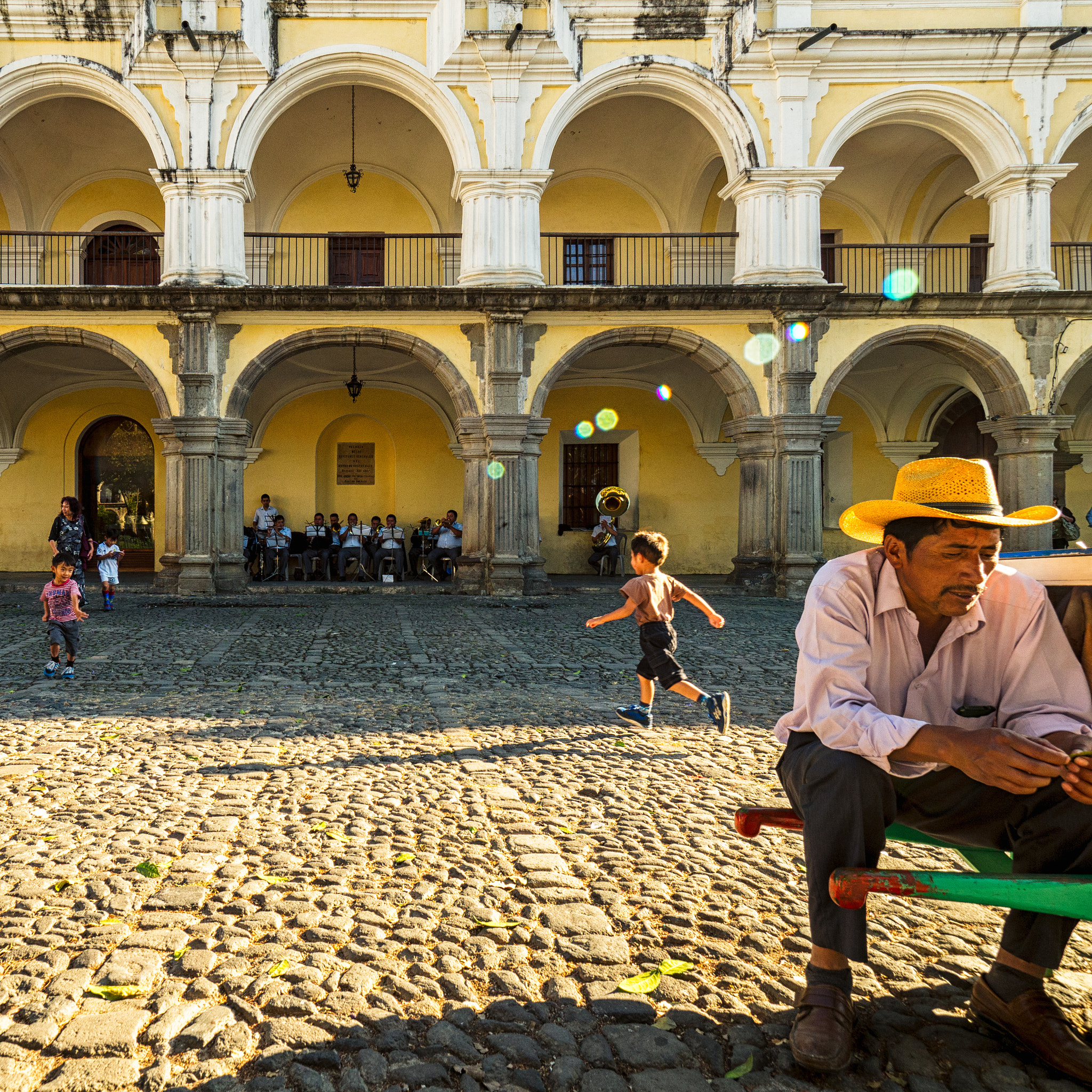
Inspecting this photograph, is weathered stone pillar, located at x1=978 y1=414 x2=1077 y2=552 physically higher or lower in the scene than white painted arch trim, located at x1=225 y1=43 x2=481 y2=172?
lower

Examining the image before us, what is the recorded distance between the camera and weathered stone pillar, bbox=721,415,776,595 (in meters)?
14.8

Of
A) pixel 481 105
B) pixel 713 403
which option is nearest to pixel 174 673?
pixel 481 105

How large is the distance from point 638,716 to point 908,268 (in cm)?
1536

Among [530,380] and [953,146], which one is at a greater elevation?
[953,146]

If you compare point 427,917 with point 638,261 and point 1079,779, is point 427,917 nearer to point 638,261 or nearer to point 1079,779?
point 1079,779

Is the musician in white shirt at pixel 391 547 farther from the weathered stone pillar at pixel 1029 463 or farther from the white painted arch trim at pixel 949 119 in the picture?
the weathered stone pillar at pixel 1029 463

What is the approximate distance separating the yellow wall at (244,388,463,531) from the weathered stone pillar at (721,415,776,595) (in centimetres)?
666

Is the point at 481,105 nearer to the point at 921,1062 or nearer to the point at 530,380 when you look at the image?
the point at 530,380

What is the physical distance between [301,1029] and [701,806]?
2205mm

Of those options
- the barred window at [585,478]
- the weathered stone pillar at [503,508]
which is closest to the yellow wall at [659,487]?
the barred window at [585,478]

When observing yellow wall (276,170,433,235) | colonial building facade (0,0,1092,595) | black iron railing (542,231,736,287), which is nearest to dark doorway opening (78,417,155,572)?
colonial building facade (0,0,1092,595)

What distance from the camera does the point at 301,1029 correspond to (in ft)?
7.13

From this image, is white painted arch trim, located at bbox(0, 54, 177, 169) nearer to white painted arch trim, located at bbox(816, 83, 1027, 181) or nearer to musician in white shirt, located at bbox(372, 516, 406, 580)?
musician in white shirt, located at bbox(372, 516, 406, 580)

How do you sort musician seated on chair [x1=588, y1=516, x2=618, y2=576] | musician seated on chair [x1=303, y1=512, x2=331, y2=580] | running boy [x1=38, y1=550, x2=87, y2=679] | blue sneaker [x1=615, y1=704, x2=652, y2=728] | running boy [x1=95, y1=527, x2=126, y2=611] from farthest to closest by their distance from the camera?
musician seated on chair [x1=588, y1=516, x2=618, y2=576] < musician seated on chair [x1=303, y1=512, x2=331, y2=580] < running boy [x1=95, y1=527, x2=126, y2=611] < running boy [x1=38, y1=550, x2=87, y2=679] < blue sneaker [x1=615, y1=704, x2=652, y2=728]
